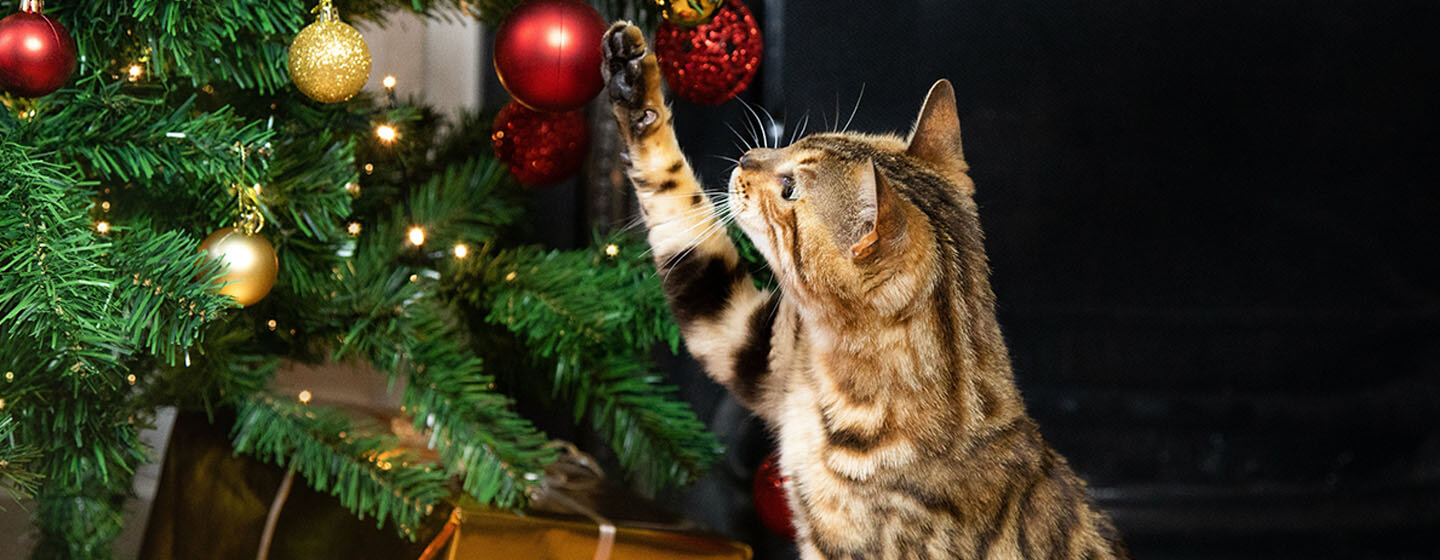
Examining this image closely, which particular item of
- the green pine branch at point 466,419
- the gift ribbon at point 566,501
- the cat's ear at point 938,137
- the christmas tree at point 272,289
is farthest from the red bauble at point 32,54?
the cat's ear at point 938,137

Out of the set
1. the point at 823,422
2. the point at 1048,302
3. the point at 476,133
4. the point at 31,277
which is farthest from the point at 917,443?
the point at 476,133

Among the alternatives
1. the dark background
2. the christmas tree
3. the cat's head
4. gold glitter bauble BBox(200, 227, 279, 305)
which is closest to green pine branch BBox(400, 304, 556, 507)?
the christmas tree

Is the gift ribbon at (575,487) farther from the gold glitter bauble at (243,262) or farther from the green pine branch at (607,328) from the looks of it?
the gold glitter bauble at (243,262)

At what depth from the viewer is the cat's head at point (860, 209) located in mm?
571

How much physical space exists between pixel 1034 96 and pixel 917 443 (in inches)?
15.3

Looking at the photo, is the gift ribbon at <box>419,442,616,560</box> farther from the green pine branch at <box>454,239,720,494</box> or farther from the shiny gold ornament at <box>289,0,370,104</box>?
the shiny gold ornament at <box>289,0,370,104</box>

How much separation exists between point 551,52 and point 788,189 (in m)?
0.16

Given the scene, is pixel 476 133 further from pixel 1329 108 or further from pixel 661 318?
pixel 1329 108

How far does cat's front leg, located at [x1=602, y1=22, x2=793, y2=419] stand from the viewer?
27.0 inches

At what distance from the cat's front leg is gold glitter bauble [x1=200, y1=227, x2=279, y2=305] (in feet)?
0.74

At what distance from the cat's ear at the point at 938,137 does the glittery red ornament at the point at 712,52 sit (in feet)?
0.39

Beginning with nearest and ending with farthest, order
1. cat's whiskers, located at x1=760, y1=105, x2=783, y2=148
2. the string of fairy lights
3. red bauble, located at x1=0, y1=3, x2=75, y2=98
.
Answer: red bauble, located at x1=0, y1=3, x2=75, y2=98
the string of fairy lights
cat's whiskers, located at x1=760, y1=105, x2=783, y2=148

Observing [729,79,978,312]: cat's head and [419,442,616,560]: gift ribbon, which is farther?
[419,442,616,560]: gift ribbon

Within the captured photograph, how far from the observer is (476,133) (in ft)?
3.22
